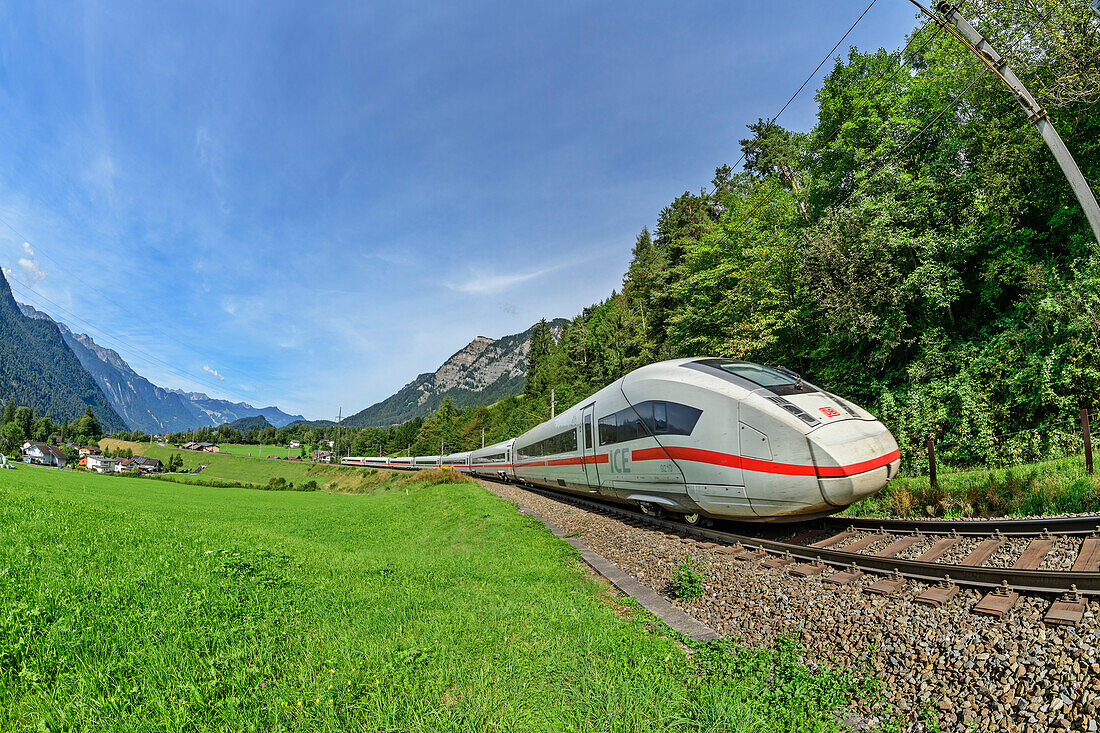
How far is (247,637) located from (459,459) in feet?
129

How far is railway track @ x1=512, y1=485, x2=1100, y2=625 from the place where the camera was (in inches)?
158

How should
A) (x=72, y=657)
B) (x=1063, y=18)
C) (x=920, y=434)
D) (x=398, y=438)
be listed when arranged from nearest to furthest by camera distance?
(x=72, y=657) < (x=1063, y=18) < (x=920, y=434) < (x=398, y=438)

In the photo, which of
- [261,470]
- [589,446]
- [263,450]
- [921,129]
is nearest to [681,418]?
[589,446]

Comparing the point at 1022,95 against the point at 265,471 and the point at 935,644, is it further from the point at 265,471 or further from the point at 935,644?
the point at 265,471

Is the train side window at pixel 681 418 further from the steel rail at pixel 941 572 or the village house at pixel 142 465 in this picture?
the village house at pixel 142 465

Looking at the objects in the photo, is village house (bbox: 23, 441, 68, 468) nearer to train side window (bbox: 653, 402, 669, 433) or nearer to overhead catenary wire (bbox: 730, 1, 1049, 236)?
train side window (bbox: 653, 402, 669, 433)

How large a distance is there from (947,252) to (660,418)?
1267cm

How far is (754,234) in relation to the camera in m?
23.2

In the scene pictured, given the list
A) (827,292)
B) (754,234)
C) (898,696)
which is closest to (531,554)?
(898,696)

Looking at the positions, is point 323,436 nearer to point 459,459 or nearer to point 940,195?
point 459,459

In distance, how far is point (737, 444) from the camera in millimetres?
7539

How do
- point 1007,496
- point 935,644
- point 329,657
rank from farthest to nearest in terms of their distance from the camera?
point 1007,496
point 935,644
point 329,657

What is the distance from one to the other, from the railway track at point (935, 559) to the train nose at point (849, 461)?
77 centimetres

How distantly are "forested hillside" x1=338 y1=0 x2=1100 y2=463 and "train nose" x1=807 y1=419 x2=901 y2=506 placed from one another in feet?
21.6
